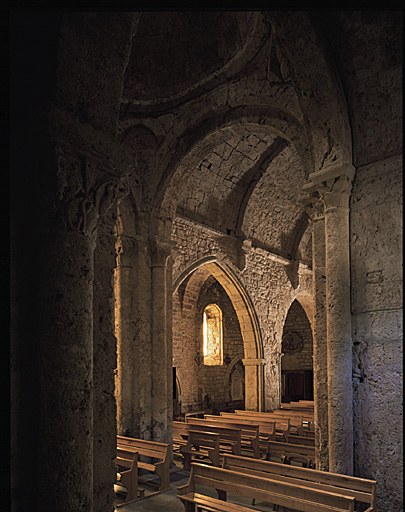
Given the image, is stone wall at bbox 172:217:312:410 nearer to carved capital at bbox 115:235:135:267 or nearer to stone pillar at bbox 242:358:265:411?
stone pillar at bbox 242:358:265:411

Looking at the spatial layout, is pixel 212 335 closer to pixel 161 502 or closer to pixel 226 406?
pixel 226 406

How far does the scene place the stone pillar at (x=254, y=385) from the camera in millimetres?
14305

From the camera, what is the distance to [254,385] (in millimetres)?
14461

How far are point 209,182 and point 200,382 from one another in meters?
8.05

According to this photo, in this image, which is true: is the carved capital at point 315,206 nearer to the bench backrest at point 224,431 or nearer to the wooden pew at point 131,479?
the wooden pew at point 131,479

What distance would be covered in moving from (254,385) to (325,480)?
9.06 m

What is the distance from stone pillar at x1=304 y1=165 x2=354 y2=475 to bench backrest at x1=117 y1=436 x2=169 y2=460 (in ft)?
9.11

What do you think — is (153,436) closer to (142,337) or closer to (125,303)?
(142,337)

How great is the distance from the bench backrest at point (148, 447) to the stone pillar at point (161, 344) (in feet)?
3.27

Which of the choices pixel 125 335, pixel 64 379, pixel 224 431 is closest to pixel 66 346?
pixel 64 379

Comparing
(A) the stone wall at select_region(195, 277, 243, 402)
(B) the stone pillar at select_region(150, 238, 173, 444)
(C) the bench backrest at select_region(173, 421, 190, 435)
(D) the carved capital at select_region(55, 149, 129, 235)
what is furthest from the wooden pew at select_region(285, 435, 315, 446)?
(A) the stone wall at select_region(195, 277, 243, 402)

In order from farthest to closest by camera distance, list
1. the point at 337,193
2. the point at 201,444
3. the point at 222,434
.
Answer: the point at 222,434
the point at 201,444
the point at 337,193

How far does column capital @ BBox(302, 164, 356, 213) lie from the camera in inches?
233

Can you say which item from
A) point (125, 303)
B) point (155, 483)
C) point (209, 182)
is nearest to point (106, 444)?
point (155, 483)
